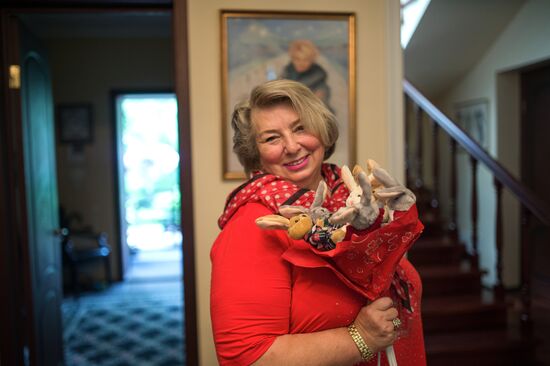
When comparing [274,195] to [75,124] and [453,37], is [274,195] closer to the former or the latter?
[453,37]

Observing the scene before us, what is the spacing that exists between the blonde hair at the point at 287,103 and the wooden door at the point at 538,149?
146 inches

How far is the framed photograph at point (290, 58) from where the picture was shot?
5.90ft

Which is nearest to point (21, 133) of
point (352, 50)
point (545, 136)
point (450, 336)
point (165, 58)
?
point (352, 50)

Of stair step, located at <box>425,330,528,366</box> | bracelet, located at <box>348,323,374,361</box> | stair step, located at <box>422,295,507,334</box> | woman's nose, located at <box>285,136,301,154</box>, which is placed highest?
woman's nose, located at <box>285,136,301,154</box>

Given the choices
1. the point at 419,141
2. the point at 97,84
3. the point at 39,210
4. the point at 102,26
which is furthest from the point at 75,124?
the point at 419,141

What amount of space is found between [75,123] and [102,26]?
Answer: 1.09m

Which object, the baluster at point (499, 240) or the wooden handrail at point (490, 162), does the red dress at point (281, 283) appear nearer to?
the wooden handrail at point (490, 162)

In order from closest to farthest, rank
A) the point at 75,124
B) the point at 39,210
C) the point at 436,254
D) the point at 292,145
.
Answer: the point at 292,145 → the point at 39,210 → the point at 436,254 → the point at 75,124

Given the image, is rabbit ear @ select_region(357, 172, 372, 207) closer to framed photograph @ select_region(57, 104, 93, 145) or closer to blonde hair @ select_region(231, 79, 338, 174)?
blonde hair @ select_region(231, 79, 338, 174)

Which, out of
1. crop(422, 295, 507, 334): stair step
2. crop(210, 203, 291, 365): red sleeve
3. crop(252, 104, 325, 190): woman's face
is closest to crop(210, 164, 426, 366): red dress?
crop(210, 203, 291, 365): red sleeve

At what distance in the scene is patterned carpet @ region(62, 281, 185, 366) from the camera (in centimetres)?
317

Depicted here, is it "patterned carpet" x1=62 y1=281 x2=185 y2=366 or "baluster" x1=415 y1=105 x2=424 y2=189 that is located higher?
"baluster" x1=415 y1=105 x2=424 y2=189

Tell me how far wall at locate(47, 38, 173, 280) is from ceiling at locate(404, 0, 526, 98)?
2679 mm

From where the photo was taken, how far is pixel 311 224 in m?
0.79
